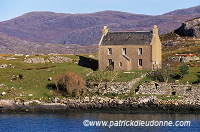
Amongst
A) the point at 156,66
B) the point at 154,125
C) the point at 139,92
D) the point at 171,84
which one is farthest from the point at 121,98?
the point at 156,66

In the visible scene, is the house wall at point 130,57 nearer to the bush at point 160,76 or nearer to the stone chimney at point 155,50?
the stone chimney at point 155,50

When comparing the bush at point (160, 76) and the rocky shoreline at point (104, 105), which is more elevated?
the bush at point (160, 76)

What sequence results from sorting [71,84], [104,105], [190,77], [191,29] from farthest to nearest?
1. [191,29]
2. [190,77]
3. [71,84]
4. [104,105]

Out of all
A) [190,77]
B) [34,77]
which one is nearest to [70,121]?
[34,77]

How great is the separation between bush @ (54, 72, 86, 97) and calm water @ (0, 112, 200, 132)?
7.27 m

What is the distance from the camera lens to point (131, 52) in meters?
73.4

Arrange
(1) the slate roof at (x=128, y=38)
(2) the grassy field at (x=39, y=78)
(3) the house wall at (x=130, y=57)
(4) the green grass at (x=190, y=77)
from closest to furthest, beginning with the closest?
1. (2) the grassy field at (x=39, y=78)
2. (4) the green grass at (x=190, y=77)
3. (3) the house wall at (x=130, y=57)
4. (1) the slate roof at (x=128, y=38)

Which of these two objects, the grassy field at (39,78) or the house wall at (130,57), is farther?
the house wall at (130,57)

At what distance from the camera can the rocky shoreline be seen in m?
55.0

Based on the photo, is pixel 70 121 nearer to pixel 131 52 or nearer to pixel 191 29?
pixel 131 52

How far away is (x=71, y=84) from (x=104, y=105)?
6.89 m

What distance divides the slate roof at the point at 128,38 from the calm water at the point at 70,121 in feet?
76.1

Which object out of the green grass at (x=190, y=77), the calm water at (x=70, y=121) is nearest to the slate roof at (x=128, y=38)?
the green grass at (x=190, y=77)

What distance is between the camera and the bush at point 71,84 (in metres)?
60.6
